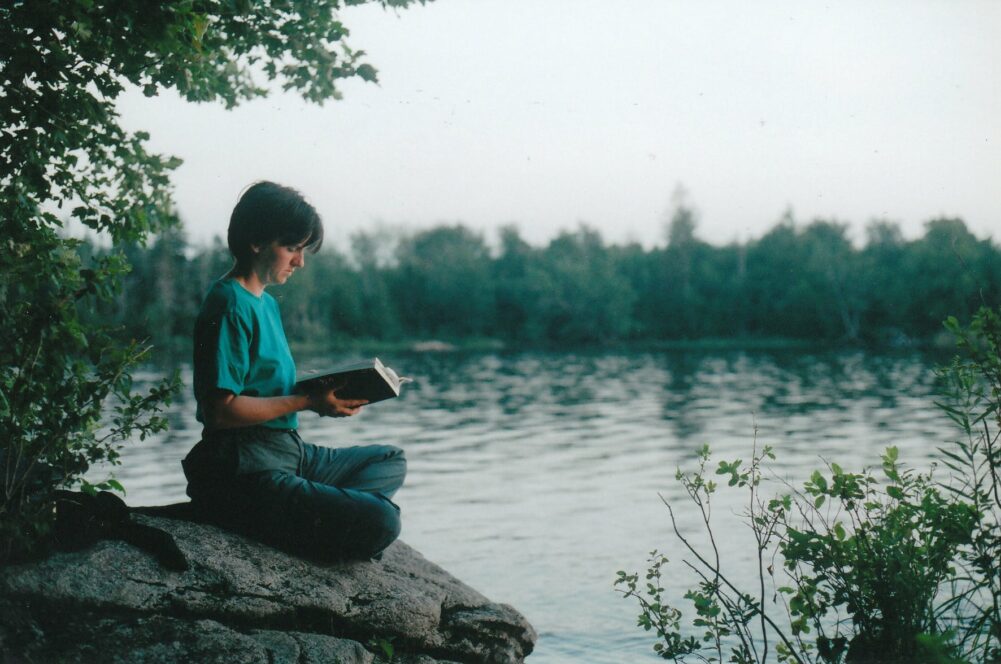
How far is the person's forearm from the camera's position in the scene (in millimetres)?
4004

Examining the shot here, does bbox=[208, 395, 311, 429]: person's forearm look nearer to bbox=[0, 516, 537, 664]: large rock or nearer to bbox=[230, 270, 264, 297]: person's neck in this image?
bbox=[230, 270, 264, 297]: person's neck

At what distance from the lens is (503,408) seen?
29375 mm

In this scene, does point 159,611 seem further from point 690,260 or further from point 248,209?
point 690,260

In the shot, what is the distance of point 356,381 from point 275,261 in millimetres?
696

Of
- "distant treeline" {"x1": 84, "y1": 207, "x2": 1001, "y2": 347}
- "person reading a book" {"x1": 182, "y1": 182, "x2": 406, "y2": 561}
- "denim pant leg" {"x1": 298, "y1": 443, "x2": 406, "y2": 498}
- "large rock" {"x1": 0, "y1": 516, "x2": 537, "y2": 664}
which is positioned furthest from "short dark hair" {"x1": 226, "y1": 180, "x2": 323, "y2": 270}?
"distant treeline" {"x1": 84, "y1": 207, "x2": 1001, "y2": 347}

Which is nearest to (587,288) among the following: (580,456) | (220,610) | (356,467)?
(580,456)

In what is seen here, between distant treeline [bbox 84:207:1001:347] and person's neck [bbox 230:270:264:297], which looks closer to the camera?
person's neck [bbox 230:270:264:297]

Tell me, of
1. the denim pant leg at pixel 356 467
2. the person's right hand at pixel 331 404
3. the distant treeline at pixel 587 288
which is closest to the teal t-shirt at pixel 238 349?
the person's right hand at pixel 331 404

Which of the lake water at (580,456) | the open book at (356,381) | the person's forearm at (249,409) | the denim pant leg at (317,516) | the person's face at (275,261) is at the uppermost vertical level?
the person's face at (275,261)

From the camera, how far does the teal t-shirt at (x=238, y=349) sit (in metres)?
4.01

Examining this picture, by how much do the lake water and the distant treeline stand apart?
106 ft

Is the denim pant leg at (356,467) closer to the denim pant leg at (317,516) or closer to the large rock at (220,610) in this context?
the denim pant leg at (317,516)

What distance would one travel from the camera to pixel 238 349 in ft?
13.3

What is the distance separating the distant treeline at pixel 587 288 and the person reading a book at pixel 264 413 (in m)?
59.9
